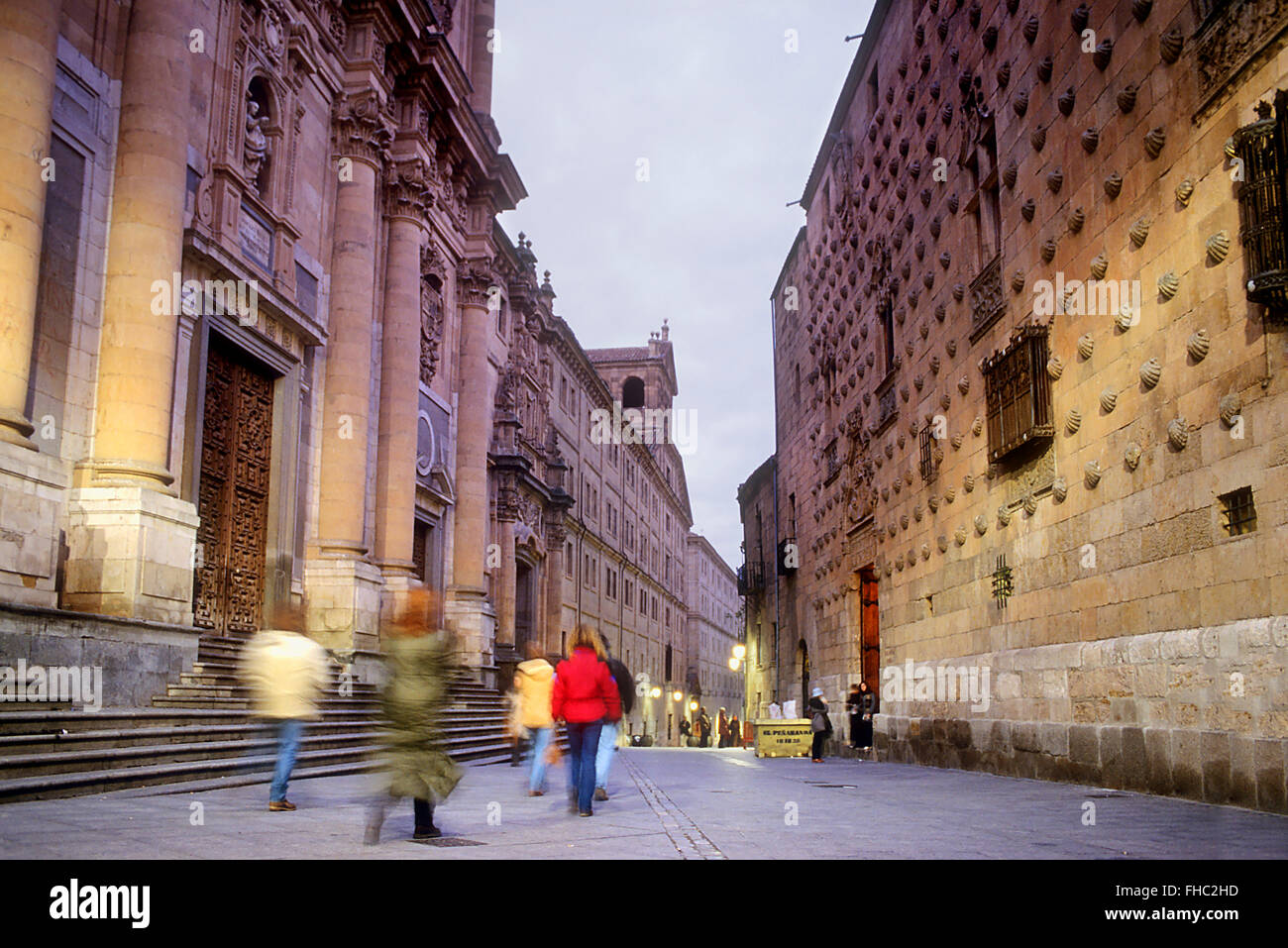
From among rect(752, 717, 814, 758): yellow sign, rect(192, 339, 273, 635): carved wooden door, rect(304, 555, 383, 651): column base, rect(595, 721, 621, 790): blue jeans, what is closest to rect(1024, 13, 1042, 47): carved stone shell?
rect(595, 721, 621, 790): blue jeans

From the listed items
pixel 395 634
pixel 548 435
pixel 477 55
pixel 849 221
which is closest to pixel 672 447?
pixel 548 435

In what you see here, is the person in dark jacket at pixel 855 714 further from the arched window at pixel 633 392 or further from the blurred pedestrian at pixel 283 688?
the arched window at pixel 633 392

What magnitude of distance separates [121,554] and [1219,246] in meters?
11.8

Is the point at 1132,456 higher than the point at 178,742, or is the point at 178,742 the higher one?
the point at 1132,456

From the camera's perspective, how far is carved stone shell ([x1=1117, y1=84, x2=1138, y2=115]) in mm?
10938

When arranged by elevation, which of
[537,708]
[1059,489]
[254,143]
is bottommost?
[537,708]

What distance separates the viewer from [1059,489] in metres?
12.7

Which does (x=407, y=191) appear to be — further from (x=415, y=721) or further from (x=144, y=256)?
(x=415, y=721)

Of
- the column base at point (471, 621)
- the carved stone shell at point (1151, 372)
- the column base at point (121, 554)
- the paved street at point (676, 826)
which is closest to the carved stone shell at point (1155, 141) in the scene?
the carved stone shell at point (1151, 372)

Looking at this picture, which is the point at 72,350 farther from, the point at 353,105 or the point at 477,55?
the point at 477,55

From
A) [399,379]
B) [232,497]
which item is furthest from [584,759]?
[399,379]

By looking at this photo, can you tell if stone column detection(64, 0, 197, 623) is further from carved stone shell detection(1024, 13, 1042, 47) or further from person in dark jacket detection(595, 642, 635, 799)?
carved stone shell detection(1024, 13, 1042, 47)

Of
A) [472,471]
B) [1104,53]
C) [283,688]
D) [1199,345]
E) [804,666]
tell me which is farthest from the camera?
[804,666]

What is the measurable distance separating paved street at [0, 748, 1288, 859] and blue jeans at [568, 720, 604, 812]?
25 centimetres
